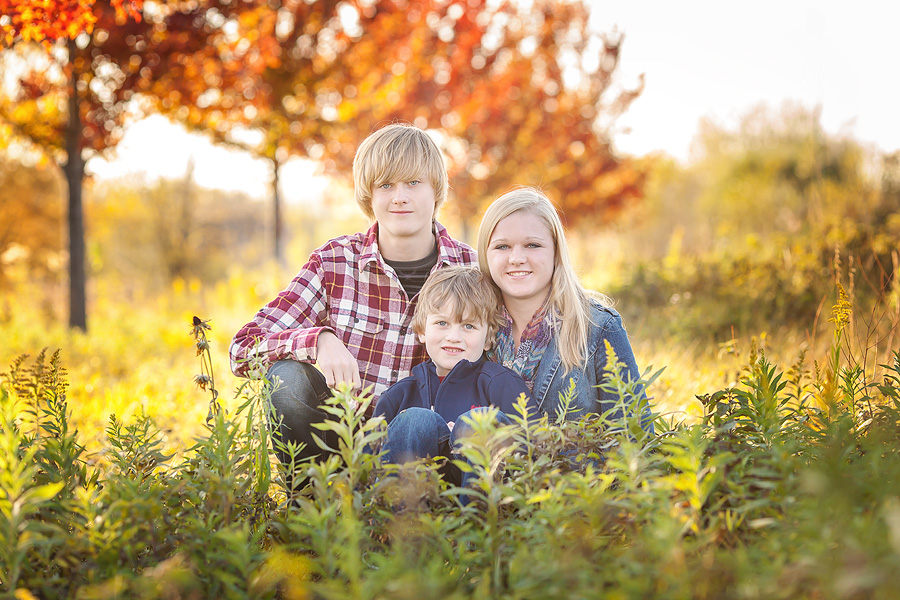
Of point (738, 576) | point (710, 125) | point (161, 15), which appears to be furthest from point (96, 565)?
point (710, 125)

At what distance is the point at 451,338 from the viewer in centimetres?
257

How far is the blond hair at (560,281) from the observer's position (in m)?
2.59

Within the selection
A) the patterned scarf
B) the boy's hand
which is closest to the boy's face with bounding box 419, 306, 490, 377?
the patterned scarf

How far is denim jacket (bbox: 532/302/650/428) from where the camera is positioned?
2.57m

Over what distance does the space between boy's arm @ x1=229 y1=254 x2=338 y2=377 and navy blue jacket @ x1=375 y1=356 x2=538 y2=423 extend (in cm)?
40

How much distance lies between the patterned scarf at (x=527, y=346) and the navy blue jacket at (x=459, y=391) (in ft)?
0.37

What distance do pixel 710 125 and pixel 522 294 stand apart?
21.7 meters

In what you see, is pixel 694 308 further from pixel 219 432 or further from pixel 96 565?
pixel 96 565

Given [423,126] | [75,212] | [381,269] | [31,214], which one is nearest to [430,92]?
[423,126]

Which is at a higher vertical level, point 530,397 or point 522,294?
point 522,294

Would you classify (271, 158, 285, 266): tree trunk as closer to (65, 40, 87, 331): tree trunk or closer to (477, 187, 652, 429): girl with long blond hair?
(65, 40, 87, 331): tree trunk

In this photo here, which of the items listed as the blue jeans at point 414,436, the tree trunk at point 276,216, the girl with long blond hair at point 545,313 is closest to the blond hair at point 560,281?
the girl with long blond hair at point 545,313

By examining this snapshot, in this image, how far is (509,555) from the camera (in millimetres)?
1622

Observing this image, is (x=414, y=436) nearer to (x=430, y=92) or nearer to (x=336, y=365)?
(x=336, y=365)
